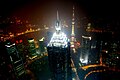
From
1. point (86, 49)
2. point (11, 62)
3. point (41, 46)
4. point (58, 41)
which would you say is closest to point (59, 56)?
point (58, 41)

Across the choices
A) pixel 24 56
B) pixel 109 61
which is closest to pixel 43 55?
pixel 24 56

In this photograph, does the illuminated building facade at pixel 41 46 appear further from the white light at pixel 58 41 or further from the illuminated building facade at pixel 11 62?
the white light at pixel 58 41

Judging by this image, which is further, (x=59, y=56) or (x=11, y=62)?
(x=11, y=62)

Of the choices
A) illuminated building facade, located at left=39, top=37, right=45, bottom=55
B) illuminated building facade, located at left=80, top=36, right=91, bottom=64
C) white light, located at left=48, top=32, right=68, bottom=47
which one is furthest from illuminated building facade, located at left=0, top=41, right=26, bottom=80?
illuminated building facade, located at left=80, top=36, right=91, bottom=64

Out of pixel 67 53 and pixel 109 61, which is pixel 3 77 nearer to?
pixel 67 53

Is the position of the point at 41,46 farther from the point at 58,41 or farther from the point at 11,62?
the point at 58,41

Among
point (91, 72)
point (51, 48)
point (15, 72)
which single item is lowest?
point (91, 72)

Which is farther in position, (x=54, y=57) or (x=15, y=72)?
(x=15, y=72)
